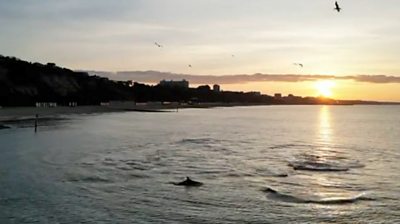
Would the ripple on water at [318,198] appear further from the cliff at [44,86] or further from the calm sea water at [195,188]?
the cliff at [44,86]

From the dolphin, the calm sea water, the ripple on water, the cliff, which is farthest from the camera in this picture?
the cliff

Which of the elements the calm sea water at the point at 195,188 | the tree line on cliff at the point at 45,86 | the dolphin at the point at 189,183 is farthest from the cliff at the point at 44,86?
the dolphin at the point at 189,183

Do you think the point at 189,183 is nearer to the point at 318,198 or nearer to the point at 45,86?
the point at 318,198

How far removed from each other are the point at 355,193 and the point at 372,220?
5.03 meters

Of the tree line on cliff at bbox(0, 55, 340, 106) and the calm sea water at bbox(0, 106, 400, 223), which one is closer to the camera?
the calm sea water at bbox(0, 106, 400, 223)

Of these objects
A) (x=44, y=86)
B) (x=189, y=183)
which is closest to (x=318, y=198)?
(x=189, y=183)

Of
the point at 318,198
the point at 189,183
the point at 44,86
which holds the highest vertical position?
the point at 44,86

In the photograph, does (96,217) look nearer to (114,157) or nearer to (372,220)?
(372,220)

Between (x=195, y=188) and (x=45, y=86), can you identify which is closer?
(x=195, y=188)

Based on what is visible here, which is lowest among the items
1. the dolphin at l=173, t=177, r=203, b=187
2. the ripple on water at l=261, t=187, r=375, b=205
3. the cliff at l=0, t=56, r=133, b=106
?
the ripple on water at l=261, t=187, r=375, b=205

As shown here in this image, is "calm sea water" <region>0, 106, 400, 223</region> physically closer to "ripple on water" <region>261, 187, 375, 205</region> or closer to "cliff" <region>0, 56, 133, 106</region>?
"ripple on water" <region>261, 187, 375, 205</region>

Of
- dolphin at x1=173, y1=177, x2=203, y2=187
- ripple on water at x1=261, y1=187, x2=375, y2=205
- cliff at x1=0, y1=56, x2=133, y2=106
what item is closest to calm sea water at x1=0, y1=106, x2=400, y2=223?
ripple on water at x1=261, y1=187, x2=375, y2=205

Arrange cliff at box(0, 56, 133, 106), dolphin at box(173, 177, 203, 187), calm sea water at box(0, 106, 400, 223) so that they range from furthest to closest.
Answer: cliff at box(0, 56, 133, 106), dolphin at box(173, 177, 203, 187), calm sea water at box(0, 106, 400, 223)

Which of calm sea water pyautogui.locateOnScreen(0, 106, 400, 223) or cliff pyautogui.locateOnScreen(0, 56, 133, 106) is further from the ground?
cliff pyautogui.locateOnScreen(0, 56, 133, 106)
